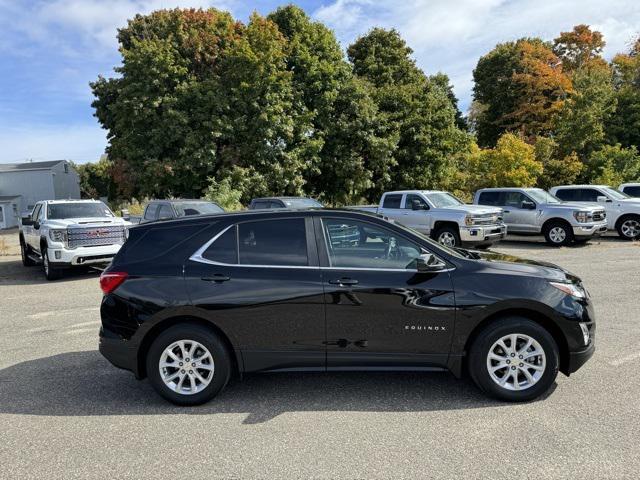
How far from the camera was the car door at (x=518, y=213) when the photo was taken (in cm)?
1617

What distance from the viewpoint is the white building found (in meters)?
53.6

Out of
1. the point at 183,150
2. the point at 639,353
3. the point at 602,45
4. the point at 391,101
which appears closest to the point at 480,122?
the point at 602,45

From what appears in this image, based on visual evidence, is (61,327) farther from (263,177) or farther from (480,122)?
(480,122)

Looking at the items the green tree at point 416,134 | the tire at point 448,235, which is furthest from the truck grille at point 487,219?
the green tree at point 416,134

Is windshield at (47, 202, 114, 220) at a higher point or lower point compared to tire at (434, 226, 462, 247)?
higher

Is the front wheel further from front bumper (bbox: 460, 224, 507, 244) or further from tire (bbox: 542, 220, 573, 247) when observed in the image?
front bumper (bbox: 460, 224, 507, 244)

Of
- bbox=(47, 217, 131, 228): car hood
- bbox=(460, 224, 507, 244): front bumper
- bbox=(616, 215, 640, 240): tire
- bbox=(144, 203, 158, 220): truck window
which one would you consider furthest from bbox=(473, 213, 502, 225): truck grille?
bbox=(47, 217, 131, 228): car hood

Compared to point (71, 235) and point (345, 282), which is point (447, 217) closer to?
point (71, 235)

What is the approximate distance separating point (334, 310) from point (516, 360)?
5.24 feet

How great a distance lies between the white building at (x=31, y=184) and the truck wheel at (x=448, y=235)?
51134mm

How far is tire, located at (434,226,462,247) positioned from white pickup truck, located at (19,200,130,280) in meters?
8.74

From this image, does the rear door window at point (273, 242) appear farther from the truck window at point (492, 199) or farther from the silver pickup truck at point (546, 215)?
the truck window at point (492, 199)

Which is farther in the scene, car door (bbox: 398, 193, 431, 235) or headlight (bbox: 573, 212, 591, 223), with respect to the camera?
headlight (bbox: 573, 212, 591, 223)

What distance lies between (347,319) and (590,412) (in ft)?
6.82
